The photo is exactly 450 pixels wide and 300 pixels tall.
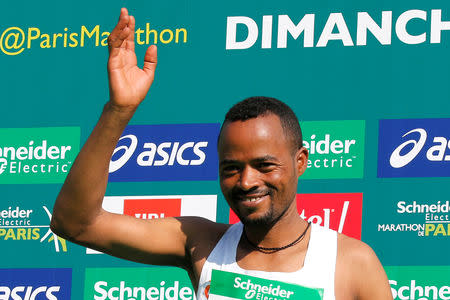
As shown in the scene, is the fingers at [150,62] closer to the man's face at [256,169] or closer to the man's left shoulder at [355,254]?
the man's face at [256,169]

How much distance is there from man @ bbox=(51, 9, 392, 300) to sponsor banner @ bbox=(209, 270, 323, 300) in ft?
0.06

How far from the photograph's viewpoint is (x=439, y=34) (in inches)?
144

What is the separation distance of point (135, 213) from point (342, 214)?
0.89 meters

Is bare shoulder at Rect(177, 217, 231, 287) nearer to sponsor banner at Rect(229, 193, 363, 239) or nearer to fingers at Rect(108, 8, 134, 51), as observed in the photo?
fingers at Rect(108, 8, 134, 51)

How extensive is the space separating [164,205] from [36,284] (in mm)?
674

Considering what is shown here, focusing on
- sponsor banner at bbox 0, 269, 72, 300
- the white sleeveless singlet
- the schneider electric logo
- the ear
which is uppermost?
the schneider electric logo

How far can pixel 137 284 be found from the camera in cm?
379

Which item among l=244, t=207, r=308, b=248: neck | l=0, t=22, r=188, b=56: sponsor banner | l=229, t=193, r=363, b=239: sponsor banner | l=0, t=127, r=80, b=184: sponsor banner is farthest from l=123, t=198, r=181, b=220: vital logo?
l=244, t=207, r=308, b=248: neck

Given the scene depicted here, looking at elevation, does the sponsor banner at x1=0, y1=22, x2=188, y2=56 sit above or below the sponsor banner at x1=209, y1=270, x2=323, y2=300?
above

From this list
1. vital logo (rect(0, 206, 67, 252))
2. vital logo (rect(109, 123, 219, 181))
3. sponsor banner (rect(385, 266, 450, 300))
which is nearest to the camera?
sponsor banner (rect(385, 266, 450, 300))

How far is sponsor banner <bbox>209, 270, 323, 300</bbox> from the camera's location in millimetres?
2195

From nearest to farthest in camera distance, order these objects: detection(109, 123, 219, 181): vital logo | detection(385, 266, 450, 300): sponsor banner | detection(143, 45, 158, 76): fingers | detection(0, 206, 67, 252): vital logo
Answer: detection(143, 45, 158, 76): fingers, detection(385, 266, 450, 300): sponsor banner, detection(109, 123, 219, 181): vital logo, detection(0, 206, 67, 252): vital logo

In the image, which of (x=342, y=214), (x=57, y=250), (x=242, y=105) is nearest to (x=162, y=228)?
(x=242, y=105)

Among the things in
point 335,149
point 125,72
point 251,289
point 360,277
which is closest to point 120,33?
point 125,72
